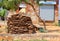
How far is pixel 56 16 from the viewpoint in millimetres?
20953

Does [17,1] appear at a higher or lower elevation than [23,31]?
higher

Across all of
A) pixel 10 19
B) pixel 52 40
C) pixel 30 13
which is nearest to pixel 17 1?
pixel 10 19

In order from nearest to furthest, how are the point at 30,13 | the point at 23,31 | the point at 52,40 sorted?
the point at 52,40
the point at 23,31
the point at 30,13

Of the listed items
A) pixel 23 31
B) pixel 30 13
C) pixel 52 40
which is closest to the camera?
pixel 52 40

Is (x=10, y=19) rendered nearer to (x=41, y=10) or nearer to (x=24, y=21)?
(x=24, y=21)

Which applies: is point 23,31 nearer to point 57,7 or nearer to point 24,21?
point 24,21

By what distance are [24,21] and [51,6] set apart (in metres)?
7.25

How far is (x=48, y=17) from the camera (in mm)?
21062

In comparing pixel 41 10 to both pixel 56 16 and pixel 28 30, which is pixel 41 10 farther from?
pixel 28 30

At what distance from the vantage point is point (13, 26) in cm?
1416

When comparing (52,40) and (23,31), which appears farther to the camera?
(23,31)

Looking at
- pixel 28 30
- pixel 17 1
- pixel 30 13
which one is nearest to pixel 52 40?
pixel 28 30

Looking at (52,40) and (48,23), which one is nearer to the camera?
(52,40)

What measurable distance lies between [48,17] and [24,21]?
7.10 metres
